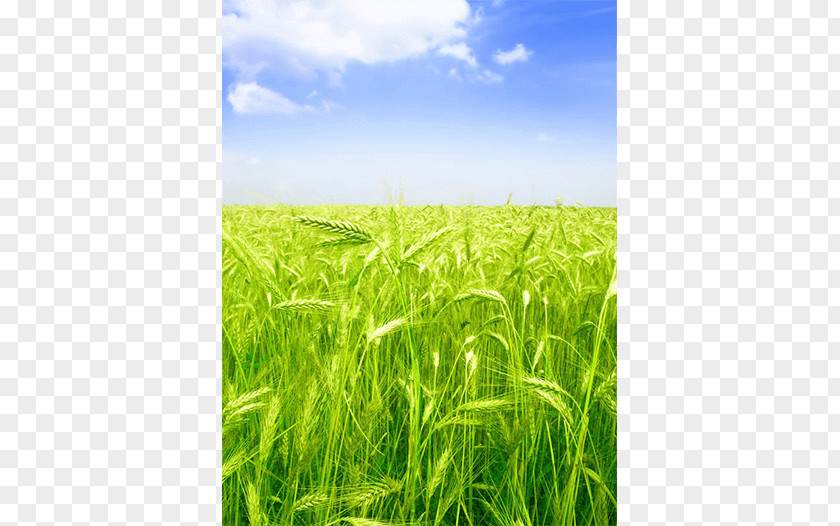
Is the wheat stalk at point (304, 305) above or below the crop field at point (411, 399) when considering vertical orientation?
above

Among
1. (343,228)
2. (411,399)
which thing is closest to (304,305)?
(343,228)

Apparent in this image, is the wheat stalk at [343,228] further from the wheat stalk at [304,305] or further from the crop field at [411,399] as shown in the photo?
the wheat stalk at [304,305]

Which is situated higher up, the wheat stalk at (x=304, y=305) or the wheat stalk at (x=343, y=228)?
the wheat stalk at (x=343, y=228)

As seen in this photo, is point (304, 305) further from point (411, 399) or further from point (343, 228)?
point (411, 399)

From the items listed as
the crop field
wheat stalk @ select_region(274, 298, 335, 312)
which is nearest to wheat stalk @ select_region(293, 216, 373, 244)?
the crop field

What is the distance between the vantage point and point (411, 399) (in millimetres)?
1496

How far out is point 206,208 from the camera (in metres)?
1.68

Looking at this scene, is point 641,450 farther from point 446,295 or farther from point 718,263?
point 446,295

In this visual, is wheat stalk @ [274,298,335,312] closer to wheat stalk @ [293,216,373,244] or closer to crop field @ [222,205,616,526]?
crop field @ [222,205,616,526]

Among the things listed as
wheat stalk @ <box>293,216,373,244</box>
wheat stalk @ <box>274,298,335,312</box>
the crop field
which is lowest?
the crop field

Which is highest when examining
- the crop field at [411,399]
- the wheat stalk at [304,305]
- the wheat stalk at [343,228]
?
the wheat stalk at [343,228]

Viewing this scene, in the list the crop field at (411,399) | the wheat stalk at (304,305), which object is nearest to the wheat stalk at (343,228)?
the crop field at (411,399)

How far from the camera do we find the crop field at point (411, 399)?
145cm

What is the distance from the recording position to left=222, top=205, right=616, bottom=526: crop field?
1.45 m
